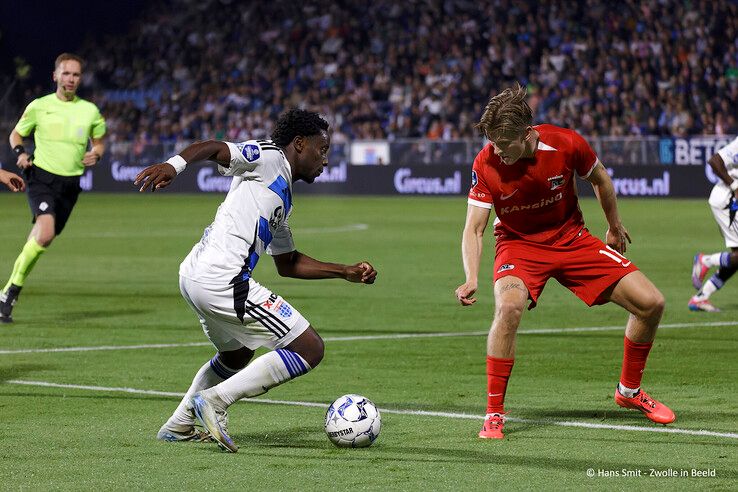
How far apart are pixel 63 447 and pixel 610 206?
3.30 m

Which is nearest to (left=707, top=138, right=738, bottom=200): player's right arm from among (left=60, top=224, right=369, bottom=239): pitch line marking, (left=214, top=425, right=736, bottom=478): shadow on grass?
(left=214, top=425, right=736, bottom=478): shadow on grass

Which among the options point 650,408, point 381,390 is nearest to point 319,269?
point 381,390

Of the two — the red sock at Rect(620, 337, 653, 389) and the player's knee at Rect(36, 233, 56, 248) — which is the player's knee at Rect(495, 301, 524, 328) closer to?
the red sock at Rect(620, 337, 653, 389)

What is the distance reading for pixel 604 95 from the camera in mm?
36969

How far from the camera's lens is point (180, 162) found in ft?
20.1

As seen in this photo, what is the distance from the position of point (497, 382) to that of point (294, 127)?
68.5 inches

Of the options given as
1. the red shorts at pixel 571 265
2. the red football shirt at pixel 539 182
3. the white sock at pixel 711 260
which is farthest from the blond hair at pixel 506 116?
the white sock at pixel 711 260

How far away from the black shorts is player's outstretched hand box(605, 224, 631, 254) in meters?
6.85

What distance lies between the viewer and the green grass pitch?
6090 millimetres

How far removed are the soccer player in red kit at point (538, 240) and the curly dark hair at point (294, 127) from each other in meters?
0.92

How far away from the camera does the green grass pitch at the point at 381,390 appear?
20.0 feet

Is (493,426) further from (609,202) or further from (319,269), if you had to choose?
(609,202)

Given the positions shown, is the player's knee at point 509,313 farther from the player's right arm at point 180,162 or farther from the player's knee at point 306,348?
the player's right arm at point 180,162

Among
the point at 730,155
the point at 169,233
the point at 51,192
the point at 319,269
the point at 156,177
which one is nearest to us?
the point at 156,177
